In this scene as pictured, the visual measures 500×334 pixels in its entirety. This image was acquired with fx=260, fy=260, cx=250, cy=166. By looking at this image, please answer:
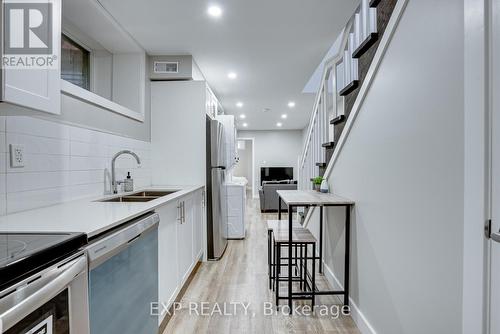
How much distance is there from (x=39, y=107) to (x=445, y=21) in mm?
1809

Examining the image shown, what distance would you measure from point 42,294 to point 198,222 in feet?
7.67

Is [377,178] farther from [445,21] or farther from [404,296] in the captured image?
[445,21]

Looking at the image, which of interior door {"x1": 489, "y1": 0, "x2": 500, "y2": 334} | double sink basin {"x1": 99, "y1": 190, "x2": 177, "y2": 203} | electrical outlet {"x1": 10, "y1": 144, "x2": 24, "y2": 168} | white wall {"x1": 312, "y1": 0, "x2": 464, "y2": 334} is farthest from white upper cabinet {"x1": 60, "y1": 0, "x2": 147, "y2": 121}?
interior door {"x1": 489, "y1": 0, "x2": 500, "y2": 334}

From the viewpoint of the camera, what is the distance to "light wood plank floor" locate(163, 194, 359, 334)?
1.92 metres

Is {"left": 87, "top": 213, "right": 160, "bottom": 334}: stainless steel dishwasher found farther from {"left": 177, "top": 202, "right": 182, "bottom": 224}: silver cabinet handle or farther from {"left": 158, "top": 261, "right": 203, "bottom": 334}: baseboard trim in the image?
{"left": 177, "top": 202, "right": 182, "bottom": 224}: silver cabinet handle

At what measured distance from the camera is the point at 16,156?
4.69ft

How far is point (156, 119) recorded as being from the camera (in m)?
3.23

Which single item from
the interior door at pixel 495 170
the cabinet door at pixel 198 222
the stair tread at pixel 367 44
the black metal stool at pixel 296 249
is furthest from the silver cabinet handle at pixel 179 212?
the interior door at pixel 495 170

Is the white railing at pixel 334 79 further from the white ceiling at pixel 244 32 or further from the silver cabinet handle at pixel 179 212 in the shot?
the silver cabinet handle at pixel 179 212

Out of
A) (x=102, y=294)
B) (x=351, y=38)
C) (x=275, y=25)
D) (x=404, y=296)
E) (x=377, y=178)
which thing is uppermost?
(x=275, y=25)

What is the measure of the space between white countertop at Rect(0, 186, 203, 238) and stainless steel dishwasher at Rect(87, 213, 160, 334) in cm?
5

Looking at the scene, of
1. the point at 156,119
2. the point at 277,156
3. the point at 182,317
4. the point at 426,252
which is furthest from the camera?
the point at 277,156

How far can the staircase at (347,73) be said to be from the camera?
1.71 m

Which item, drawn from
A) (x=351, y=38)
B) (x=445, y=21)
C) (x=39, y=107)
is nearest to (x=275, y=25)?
(x=351, y=38)
